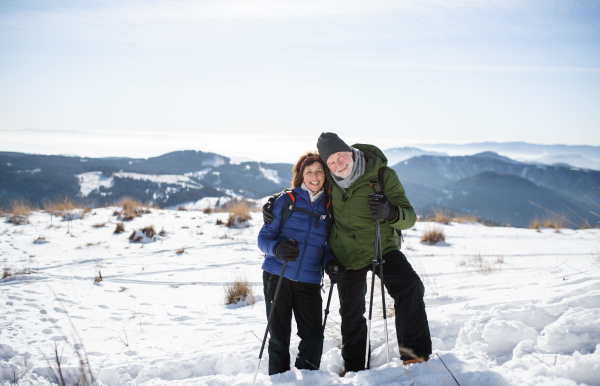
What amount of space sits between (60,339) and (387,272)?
3.49 meters

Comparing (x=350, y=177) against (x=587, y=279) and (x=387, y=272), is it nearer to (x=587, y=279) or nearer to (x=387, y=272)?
(x=387, y=272)

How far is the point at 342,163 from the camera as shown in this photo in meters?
2.48

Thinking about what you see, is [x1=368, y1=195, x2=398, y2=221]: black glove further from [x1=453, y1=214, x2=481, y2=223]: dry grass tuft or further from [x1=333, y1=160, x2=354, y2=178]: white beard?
[x1=453, y1=214, x2=481, y2=223]: dry grass tuft

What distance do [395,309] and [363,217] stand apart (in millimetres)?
758

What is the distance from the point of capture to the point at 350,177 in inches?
97.7

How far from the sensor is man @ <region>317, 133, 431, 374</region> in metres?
2.43

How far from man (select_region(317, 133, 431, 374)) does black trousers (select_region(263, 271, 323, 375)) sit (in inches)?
9.7

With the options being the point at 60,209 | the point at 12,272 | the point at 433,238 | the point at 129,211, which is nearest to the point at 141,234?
the point at 12,272

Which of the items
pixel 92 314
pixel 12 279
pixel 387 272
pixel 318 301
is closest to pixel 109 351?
pixel 92 314

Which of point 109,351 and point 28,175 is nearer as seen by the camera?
point 109,351

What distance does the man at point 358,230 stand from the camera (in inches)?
95.4

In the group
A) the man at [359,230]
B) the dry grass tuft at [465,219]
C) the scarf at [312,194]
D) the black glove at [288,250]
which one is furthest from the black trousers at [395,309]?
the dry grass tuft at [465,219]

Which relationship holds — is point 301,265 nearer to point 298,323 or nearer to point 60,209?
point 298,323

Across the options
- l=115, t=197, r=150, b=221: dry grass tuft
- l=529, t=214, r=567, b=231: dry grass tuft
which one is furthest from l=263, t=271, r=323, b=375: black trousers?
l=529, t=214, r=567, b=231: dry grass tuft
